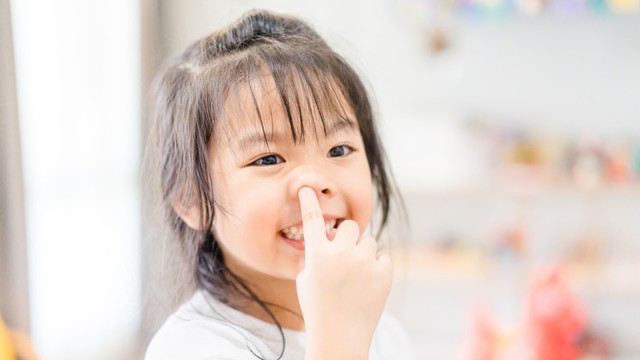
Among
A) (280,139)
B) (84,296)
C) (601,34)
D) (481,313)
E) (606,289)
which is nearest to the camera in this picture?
(280,139)

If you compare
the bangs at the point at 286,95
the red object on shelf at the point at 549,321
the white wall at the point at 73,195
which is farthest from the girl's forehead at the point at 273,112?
the red object on shelf at the point at 549,321

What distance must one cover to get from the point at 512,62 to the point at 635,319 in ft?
3.29

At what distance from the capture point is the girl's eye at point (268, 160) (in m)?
0.72

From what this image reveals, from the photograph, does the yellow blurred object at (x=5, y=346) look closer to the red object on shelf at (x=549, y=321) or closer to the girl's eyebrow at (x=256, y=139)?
the girl's eyebrow at (x=256, y=139)

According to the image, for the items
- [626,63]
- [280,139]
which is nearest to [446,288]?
[626,63]

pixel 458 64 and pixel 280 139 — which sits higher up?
pixel 280 139

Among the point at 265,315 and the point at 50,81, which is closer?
the point at 265,315

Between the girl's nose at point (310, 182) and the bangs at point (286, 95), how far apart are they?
33 millimetres

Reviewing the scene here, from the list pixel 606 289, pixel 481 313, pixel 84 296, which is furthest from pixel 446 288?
pixel 84 296

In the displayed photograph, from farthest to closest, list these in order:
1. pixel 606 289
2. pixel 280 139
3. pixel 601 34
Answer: pixel 601 34 < pixel 606 289 < pixel 280 139

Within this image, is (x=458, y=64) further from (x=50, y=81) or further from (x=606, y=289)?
(x=50, y=81)

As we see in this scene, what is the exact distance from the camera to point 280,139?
71 centimetres

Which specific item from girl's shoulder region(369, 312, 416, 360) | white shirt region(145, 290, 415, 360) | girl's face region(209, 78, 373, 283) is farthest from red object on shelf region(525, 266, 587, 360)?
girl's face region(209, 78, 373, 283)

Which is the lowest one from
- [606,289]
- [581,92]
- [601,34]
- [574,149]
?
[606,289]
